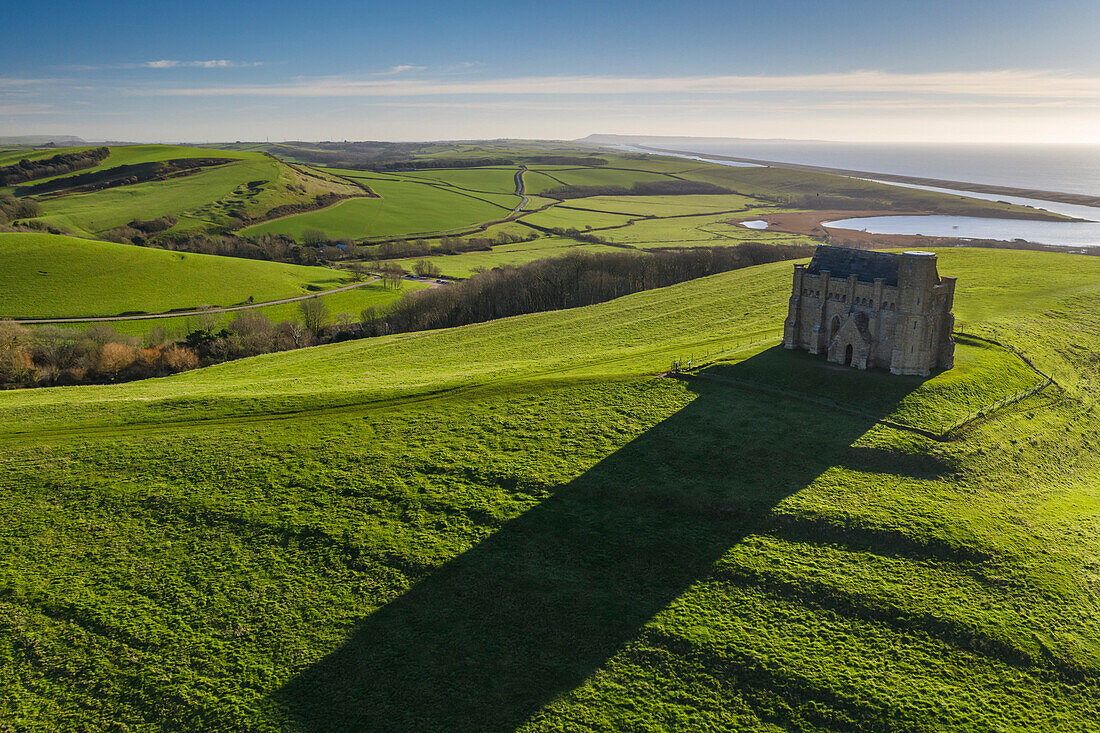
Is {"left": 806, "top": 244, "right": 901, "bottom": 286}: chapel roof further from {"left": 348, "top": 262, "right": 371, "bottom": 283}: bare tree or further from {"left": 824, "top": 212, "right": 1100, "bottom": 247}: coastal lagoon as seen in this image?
{"left": 824, "top": 212, "right": 1100, "bottom": 247}: coastal lagoon

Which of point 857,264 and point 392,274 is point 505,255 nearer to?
point 392,274

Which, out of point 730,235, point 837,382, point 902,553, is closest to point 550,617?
point 902,553

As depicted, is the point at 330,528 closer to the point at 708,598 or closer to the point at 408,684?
the point at 408,684

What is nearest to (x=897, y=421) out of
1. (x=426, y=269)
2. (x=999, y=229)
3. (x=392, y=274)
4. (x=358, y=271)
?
(x=392, y=274)

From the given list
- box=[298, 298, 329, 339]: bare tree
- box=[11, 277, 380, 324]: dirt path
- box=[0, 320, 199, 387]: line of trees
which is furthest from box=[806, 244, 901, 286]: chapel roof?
box=[11, 277, 380, 324]: dirt path

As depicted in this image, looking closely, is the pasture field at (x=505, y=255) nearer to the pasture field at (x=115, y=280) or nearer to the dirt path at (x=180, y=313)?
the pasture field at (x=115, y=280)

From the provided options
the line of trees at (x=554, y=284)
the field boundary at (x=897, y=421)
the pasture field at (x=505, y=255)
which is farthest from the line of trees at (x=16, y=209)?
the field boundary at (x=897, y=421)
